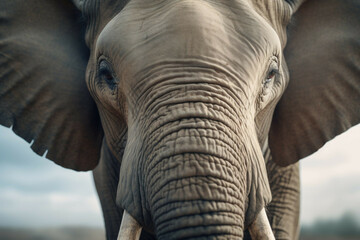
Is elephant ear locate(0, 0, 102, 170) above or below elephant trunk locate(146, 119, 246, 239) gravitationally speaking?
below

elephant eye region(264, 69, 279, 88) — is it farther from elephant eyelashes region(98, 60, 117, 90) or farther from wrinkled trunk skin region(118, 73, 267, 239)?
elephant eyelashes region(98, 60, 117, 90)

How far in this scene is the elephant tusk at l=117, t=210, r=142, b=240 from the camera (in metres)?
2.21

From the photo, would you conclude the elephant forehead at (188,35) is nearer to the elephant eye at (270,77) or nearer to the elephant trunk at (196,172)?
the elephant eye at (270,77)

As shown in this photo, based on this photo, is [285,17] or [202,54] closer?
[202,54]

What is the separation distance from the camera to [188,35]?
7.29 feet

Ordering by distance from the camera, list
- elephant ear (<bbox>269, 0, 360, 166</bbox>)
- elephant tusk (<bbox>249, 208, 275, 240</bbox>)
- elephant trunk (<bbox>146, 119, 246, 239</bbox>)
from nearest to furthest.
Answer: elephant trunk (<bbox>146, 119, 246, 239</bbox>) < elephant tusk (<bbox>249, 208, 275, 240</bbox>) < elephant ear (<bbox>269, 0, 360, 166</bbox>)

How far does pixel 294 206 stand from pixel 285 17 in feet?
4.18

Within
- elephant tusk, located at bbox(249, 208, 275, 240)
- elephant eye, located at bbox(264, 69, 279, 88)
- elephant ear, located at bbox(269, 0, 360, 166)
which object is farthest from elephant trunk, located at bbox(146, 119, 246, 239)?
elephant ear, located at bbox(269, 0, 360, 166)

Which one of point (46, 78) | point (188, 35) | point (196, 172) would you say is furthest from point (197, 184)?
point (46, 78)

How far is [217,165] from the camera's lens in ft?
6.59

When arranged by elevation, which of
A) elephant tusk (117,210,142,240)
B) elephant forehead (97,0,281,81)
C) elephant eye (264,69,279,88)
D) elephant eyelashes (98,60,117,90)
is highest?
elephant forehead (97,0,281,81)

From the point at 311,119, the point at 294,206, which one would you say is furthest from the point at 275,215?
the point at 311,119

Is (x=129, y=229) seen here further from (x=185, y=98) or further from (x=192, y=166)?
(x=185, y=98)

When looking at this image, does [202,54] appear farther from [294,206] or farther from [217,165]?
[294,206]
